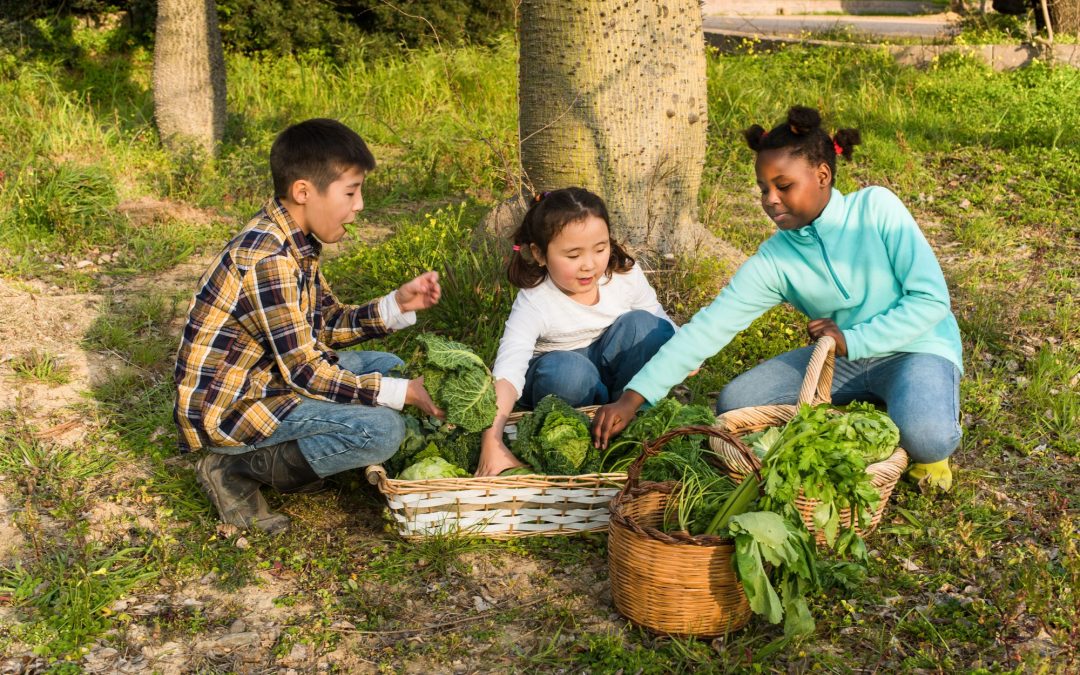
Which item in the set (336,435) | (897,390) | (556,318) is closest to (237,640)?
(336,435)

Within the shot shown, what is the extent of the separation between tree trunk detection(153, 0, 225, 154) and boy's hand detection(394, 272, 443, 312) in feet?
15.5

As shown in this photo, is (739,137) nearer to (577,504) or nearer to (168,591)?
(577,504)

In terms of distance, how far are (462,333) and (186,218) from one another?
3036 millimetres

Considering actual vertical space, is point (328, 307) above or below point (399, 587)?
above

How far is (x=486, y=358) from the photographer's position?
4.98m

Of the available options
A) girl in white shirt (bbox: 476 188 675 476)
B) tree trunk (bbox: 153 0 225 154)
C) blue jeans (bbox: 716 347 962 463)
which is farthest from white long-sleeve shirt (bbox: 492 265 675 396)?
tree trunk (bbox: 153 0 225 154)

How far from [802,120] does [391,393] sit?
2.00 m

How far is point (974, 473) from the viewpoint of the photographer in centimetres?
415

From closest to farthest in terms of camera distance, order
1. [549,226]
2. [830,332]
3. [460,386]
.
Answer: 1. [460,386]
2. [830,332]
3. [549,226]

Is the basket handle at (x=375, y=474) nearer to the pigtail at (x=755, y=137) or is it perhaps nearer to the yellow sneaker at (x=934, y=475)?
the pigtail at (x=755, y=137)

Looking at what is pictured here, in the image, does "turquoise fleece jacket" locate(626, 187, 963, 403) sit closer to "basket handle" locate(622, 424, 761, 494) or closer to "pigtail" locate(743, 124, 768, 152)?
"pigtail" locate(743, 124, 768, 152)

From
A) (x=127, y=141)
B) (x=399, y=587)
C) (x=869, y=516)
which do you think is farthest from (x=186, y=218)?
(x=869, y=516)

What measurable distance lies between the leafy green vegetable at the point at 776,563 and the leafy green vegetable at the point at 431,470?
130cm

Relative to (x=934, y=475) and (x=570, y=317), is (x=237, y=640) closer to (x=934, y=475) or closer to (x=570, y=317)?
(x=570, y=317)
